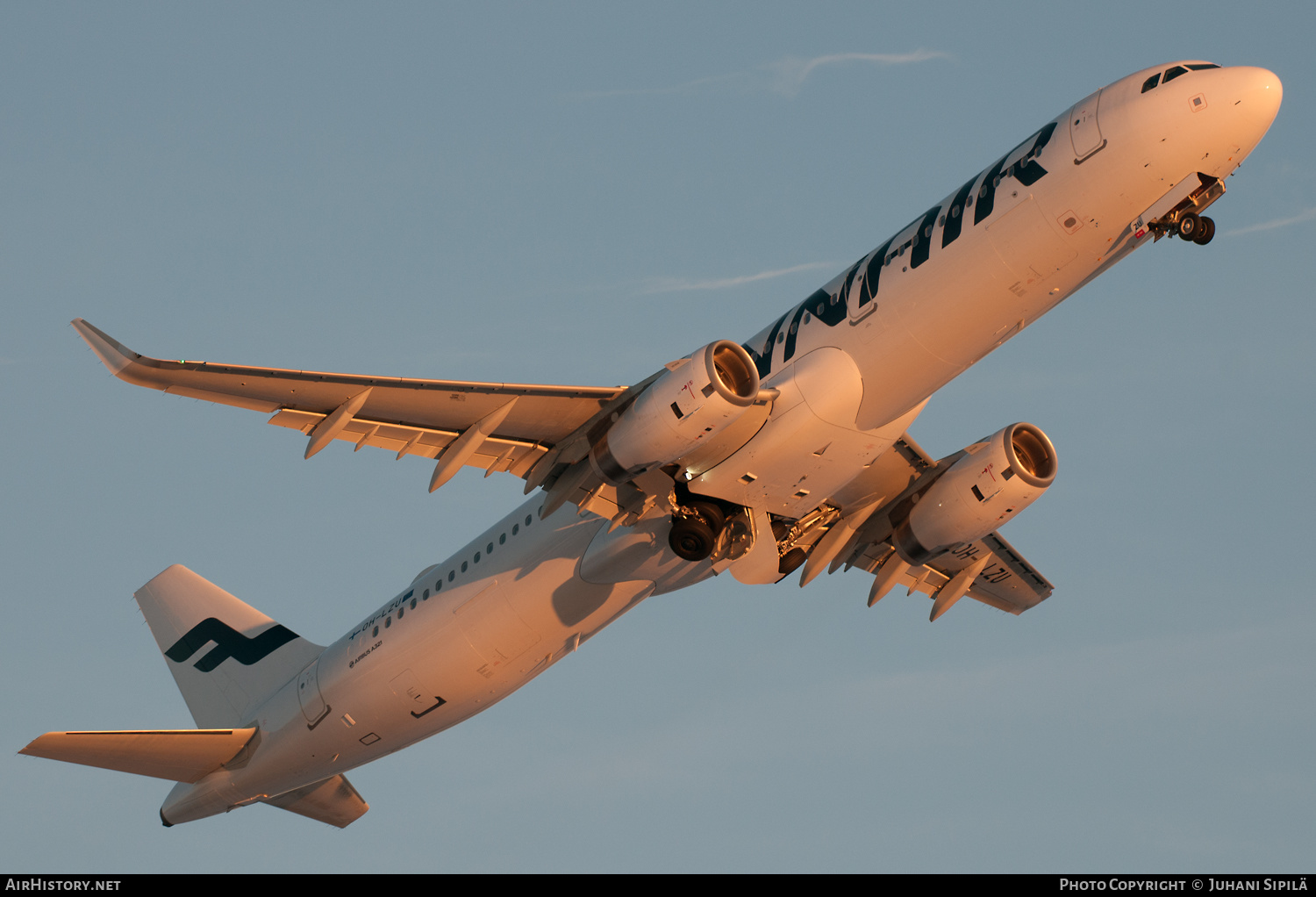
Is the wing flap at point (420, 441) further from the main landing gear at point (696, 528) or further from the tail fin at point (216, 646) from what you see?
the tail fin at point (216, 646)

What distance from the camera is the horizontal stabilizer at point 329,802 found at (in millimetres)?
34375

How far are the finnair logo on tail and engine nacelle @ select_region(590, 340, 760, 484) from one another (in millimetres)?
14456

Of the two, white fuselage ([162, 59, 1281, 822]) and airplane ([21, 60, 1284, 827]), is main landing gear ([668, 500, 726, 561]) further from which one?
white fuselage ([162, 59, 1281, 822])

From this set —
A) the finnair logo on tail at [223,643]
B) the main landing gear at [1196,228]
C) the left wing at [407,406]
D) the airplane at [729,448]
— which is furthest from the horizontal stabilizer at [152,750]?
the main landing gear at [1196,228]

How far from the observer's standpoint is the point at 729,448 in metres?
25.1

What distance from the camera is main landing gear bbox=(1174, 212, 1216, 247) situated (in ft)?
74.7

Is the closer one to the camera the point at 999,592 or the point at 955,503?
the point at 955,503

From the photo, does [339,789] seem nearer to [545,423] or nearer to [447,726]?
[447,726]

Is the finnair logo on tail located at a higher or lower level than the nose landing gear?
lower

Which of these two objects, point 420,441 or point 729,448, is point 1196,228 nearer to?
point 729,448

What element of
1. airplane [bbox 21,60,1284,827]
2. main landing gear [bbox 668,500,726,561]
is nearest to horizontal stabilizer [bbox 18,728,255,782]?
airplane [bbox 21,60,1284,827]

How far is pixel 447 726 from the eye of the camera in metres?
31.5

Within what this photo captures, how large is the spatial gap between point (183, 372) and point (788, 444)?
35.3 feet

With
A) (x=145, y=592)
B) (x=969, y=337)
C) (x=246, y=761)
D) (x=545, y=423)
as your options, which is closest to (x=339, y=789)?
(x=246, y=761)
